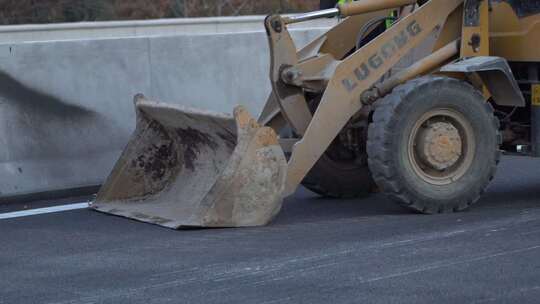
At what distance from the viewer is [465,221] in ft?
27.1

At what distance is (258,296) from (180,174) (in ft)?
11.0

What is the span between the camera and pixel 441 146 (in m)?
8.63

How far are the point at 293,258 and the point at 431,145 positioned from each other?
1.90m

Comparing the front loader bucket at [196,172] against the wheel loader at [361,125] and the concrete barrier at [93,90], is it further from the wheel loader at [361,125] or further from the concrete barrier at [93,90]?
the concrete barrier at [93,90]

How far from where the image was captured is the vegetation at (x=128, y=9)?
92.9 ft

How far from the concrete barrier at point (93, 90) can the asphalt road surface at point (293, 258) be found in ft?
3.89

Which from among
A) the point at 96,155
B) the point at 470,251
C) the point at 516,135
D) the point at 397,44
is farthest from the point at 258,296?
the point at 96,155

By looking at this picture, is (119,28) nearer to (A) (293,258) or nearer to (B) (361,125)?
(B) (361,125)

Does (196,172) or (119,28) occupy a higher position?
(119,28)

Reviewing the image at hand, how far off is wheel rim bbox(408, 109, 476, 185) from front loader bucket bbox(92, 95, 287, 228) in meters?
1.07

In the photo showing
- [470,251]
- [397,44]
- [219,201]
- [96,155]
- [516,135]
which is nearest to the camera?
[470,251]

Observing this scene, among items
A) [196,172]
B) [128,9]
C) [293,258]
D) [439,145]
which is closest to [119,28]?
[128,9]

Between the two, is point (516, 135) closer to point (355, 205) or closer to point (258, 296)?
point (355, 205)

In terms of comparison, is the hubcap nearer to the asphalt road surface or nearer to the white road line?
the asphalt road surface
